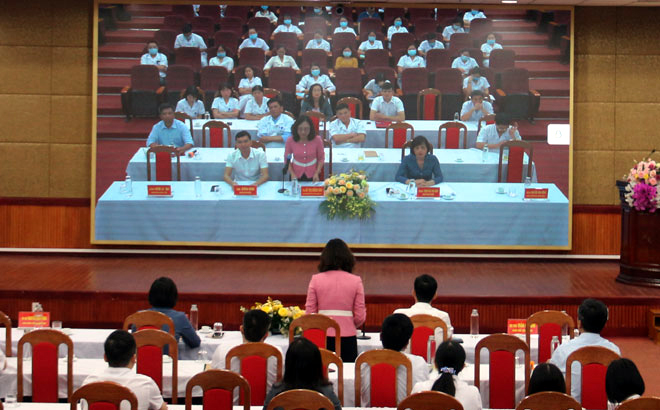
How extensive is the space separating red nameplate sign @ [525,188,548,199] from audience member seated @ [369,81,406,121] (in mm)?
1491

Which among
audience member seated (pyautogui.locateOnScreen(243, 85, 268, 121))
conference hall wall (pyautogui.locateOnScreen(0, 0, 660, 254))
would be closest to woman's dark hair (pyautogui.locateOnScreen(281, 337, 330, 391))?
audience member seated (pyautogui.locateOnScreen(243, 85, 268, 121))

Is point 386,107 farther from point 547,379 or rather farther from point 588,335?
point 547,379

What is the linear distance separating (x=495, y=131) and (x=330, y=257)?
4.27 meters

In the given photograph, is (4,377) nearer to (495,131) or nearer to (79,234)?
(79,234)

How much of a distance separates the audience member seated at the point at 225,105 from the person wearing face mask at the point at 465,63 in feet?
7.48

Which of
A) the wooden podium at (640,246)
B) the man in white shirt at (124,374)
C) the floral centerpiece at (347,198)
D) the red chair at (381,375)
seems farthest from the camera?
the floral centerpiece at (347,198)

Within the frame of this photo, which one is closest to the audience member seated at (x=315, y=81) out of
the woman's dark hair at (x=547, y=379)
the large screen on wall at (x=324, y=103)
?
the large screen on wall at (x=324, y=103)

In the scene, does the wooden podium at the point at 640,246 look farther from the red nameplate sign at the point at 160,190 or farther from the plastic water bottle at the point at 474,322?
the red nameplate sign at the point at 160,190

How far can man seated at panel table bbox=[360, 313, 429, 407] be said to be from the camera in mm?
4660

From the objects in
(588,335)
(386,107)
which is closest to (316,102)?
(386,107)

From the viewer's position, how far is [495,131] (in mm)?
9555

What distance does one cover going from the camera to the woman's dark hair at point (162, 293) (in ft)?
18.4

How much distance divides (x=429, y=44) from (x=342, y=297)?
14.8 feet

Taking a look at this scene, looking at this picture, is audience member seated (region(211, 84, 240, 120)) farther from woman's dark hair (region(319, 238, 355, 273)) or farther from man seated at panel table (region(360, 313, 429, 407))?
man seated at panel table (region(360, 313, 429, 407))
